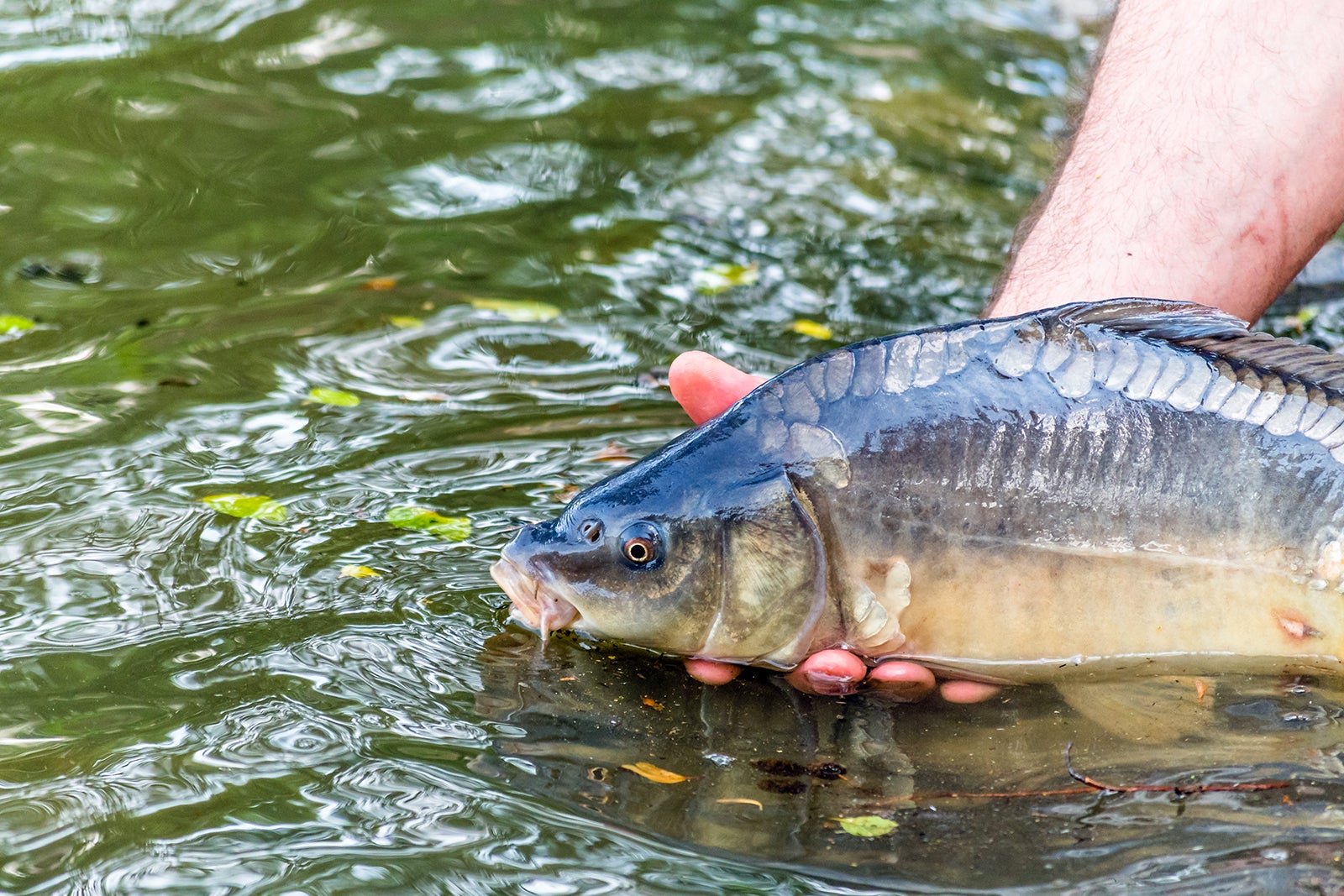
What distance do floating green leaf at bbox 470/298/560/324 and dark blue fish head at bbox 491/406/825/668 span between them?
201 centimetres

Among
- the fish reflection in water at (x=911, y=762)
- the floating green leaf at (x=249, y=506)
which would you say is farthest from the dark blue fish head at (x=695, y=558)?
the floating green leaf at (x=249, y=506)

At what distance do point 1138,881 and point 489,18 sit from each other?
635 centimetres

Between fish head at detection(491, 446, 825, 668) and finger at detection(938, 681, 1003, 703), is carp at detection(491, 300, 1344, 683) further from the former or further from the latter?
finger at detection(938, 681, 1003, 703)

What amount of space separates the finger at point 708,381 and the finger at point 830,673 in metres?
0.65

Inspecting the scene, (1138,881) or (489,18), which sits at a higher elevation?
(489,18)

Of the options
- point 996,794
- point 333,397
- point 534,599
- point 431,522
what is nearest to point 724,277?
point 333,397

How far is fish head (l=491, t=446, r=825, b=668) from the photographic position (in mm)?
3010

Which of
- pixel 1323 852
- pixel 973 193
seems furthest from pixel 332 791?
pixel 973 193

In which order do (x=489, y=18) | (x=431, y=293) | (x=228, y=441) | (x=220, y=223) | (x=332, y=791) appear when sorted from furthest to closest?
1. (x=489, y=18)
2. (x=220, y=223)
3. (x=431, y=293)
4. (x=228, y=441)
5. (x=332, y=791)

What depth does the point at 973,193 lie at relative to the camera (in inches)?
250

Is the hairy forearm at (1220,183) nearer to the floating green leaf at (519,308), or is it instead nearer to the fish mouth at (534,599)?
the fish mouth at (534,599)

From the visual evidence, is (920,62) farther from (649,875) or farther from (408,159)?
(649,875)

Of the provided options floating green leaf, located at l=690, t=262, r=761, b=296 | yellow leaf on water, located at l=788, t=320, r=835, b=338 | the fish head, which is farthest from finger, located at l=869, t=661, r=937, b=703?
floating green leaf, located at l=690, t=262, r=761, b=296

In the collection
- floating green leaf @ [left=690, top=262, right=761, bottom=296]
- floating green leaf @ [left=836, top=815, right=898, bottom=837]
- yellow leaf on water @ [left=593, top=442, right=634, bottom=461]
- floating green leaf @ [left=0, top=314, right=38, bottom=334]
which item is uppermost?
floating green leaf @ [left=0, top=314, right=38, bottom=334]
